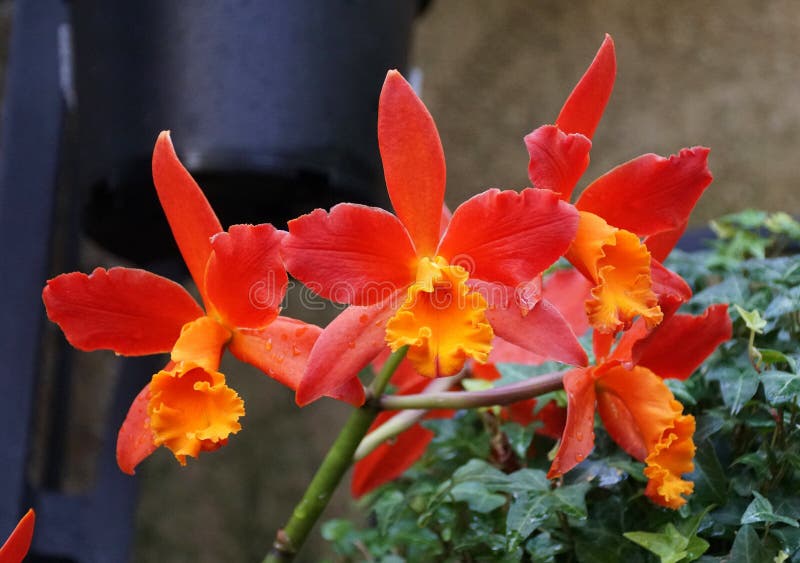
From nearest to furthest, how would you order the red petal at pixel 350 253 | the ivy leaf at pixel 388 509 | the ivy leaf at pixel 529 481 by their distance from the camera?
the red petal at pixel 350 253 < the ivy leaf at pixel 529 481 < the ivy leaf at pixel 388 509

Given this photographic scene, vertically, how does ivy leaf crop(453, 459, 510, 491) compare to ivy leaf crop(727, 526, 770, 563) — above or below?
below

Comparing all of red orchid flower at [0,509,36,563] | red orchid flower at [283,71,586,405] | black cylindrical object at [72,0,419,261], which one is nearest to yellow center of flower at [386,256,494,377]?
red orchid flower at [283,71,586,405]

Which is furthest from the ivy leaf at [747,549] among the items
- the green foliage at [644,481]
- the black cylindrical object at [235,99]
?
the black cylindrical object at [235,99]

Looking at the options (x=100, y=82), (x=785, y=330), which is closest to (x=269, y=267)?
(x=785, y=330)

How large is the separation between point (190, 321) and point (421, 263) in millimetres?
203

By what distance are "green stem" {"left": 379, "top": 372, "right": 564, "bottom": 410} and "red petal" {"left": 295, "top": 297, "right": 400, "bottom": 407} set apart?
75mm

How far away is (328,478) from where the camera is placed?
0.71 meters

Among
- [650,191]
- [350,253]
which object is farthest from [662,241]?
[350,253]

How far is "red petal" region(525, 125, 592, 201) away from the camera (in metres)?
0.61

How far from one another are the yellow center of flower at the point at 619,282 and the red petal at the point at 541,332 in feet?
0.09

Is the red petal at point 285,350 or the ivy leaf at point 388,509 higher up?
the red petal at point 285,350

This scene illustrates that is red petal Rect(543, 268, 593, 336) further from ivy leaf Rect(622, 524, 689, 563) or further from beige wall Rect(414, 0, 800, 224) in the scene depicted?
beige wall Rect(414, 0, 800, 224)

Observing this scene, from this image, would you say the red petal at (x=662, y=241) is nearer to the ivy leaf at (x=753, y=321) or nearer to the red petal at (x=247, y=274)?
the ivy leaf at (x=753, y=321)

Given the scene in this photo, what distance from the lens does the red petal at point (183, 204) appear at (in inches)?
27.1
